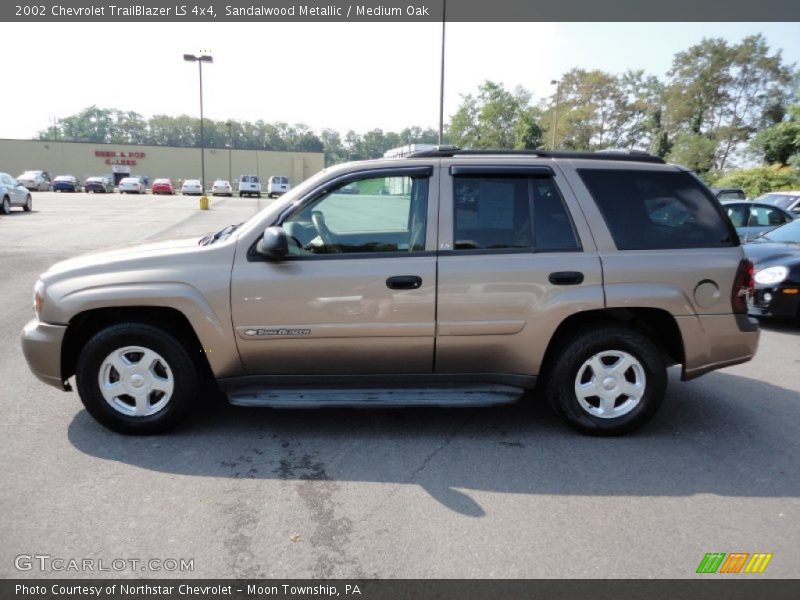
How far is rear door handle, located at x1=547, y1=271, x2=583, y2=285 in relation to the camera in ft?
12.7

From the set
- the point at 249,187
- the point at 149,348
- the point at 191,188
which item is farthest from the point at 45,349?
the point at 191,188

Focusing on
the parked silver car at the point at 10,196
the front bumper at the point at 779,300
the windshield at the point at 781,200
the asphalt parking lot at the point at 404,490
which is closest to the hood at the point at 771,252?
the front bumper at the point at 779,300

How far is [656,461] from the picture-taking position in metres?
3.72

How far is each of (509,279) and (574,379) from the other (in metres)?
0.86

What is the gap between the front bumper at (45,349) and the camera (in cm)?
388

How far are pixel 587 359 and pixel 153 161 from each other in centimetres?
8145

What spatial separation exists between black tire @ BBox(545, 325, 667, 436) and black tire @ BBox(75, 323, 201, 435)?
2530mm

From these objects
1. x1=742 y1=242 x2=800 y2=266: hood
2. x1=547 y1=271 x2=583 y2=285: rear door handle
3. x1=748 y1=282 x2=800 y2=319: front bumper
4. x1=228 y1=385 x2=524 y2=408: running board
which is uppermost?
x1=547 y1=271 x2=583 y2=285: rear door handle

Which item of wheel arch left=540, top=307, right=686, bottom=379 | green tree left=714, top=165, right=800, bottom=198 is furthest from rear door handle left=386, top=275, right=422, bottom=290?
green tree left=714, top=165, right=800, bottom=198

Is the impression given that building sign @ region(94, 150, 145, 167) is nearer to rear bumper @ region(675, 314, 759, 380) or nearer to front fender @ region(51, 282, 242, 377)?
front fender @ region(51, 282, 242, 377)

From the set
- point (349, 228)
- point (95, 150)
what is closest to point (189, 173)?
point (95, 150)

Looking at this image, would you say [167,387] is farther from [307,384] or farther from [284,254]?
[284,254]
